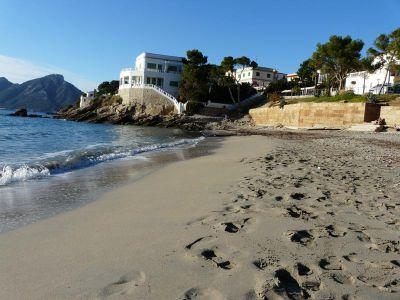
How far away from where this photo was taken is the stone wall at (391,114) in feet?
96.2

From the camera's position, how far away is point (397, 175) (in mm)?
8445

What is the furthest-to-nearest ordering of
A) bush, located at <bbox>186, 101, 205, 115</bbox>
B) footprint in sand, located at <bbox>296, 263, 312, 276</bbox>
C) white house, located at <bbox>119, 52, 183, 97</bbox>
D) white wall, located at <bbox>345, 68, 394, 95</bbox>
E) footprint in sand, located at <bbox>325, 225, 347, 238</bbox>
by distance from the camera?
1. white house, located at <bbox>119, 52, 183, 97</bbox>
2. bush, located at <bbox>186, 101, 205, 115</bbox>
3. white wall, located at <bbox>345, 68, 394, 95</bbox>
4. footprint in sand, located at <bbox>325, 225, 347, 238</bbox>
5. footprint in sand, located at <bbox>296, 263, 312, 276</bbox>

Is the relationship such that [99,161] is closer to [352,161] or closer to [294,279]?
[352,161]

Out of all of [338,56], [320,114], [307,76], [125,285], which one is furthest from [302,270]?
[307,76]

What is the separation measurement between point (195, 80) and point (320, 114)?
27.8m

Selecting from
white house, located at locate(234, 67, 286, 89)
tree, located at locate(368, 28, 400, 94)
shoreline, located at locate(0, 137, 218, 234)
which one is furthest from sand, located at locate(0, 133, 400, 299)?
white house, located at locate(234, 67, 286, 89)

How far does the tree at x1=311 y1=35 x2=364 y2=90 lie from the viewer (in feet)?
148

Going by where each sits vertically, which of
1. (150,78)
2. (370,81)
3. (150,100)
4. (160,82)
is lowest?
(150,100)

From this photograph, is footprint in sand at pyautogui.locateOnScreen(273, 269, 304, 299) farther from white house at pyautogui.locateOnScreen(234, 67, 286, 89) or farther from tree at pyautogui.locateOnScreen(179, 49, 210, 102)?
white house at pyautogui.locateOnScreen(234, 67, 286, 89)

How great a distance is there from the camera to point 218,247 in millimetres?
3857

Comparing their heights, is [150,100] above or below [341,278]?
above

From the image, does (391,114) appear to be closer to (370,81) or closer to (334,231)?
(370,81)

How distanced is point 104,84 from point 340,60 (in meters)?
63.5

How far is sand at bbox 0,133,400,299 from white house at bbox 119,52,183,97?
209 ft
